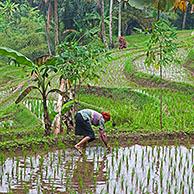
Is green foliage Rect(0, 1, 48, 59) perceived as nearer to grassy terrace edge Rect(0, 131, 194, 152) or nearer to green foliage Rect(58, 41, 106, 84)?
green foliage Rect(58, 41, 106, 84)

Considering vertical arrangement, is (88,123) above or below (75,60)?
below

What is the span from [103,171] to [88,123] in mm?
1055

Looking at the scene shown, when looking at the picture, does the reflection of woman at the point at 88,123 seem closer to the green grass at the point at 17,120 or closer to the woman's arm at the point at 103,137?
the woman's arm at the point at 103,137

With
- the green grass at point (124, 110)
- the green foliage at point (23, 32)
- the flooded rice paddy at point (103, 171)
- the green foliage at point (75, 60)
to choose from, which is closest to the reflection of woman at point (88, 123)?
the flooded rice paddy at point (103, 171)

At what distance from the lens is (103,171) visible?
7055 mm

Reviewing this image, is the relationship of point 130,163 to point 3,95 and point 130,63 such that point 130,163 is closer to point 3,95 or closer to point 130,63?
point 3,95

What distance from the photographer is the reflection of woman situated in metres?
7.80

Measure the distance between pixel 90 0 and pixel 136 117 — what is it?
1687 cm

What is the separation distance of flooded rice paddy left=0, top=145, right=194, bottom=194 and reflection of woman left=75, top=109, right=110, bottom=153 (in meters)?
0.20

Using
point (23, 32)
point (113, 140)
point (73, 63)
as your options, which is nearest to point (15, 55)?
point (73, 63)

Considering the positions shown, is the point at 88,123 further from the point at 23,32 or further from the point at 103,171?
the point at 23,32

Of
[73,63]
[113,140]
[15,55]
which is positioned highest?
[15,55]

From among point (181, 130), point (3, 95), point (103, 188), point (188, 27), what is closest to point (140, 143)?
point (181, 130)

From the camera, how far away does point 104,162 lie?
750cm
